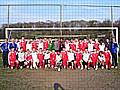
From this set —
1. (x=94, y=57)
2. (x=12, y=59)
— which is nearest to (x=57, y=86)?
(x=12, y=59)

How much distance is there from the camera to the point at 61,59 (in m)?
12.9

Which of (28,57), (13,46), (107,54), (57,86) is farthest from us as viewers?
(13,46)

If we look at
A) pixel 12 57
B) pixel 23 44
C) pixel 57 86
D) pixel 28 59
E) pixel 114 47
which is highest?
pixel 23 44

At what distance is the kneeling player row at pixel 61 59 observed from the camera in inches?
495

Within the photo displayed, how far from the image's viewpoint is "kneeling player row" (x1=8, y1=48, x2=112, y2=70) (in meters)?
12.6

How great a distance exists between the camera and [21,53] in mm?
13289

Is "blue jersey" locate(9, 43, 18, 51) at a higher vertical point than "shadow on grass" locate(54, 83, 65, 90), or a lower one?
higher

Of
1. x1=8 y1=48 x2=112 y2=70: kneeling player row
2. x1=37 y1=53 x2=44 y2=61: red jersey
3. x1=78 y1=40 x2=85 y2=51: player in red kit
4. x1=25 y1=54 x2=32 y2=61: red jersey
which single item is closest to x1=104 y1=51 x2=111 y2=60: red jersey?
x1=8 y1=48 x2=112 y2=70: kneeling player row

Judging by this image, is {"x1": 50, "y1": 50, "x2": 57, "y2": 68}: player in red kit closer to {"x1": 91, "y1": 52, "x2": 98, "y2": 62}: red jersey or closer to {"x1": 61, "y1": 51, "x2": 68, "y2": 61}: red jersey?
{"x1": 61, "y1": 51, "x2": 68, "y2": 61}: red jersey

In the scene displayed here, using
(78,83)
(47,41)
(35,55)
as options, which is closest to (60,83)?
(78,83)

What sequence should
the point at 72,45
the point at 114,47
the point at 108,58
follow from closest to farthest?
the point at 108,58
the point at 114,47
the point at 72,45

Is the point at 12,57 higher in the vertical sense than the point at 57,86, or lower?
higher

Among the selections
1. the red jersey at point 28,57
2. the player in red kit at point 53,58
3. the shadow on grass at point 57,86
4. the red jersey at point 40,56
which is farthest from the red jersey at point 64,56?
the shadow on grass at point 57,86

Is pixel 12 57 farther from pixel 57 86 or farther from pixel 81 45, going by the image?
pixel 57 86
